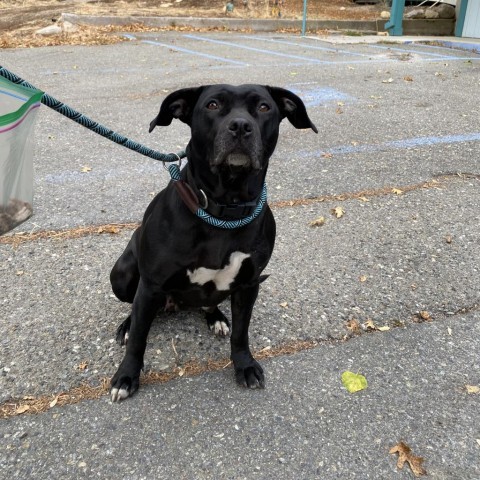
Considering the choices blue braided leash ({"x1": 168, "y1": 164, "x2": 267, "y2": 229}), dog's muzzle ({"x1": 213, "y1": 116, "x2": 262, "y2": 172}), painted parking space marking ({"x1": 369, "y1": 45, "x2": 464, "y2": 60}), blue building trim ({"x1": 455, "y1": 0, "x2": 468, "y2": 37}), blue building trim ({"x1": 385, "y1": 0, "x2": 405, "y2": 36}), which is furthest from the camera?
blue building trim ({"x1": 385, "y1": 0, "x2": 405, "y2": 36})

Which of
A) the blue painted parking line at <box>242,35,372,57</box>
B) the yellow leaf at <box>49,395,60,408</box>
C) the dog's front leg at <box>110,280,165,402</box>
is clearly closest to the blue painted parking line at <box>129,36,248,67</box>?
the blue painted parking line at <box>242,35,372,57</box>

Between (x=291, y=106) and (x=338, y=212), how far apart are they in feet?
5.93

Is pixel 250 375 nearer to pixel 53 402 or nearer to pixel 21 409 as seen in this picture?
pixel 53 402

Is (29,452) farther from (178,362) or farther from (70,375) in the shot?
(178,362)

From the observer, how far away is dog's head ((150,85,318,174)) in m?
1.98

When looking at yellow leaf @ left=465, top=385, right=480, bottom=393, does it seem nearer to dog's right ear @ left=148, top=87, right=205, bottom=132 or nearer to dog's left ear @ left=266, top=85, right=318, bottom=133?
dog's left ear @ left=266, top=85, right=318, bottom=133

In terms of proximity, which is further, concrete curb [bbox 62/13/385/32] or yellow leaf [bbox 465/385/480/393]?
Answer: concrete curb [bbox 62/13/385/32]

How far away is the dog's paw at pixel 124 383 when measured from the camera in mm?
2258

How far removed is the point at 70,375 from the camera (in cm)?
238

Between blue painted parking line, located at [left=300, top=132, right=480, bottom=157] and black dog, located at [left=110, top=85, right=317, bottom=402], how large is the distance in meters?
3.09

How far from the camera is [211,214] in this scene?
2.10m

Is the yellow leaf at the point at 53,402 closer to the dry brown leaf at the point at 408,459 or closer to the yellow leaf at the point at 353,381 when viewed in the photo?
the yellow leaf at the point at 353,381

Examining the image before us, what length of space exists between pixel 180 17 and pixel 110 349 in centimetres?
1549

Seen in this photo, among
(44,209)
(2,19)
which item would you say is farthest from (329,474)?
(2,19)
